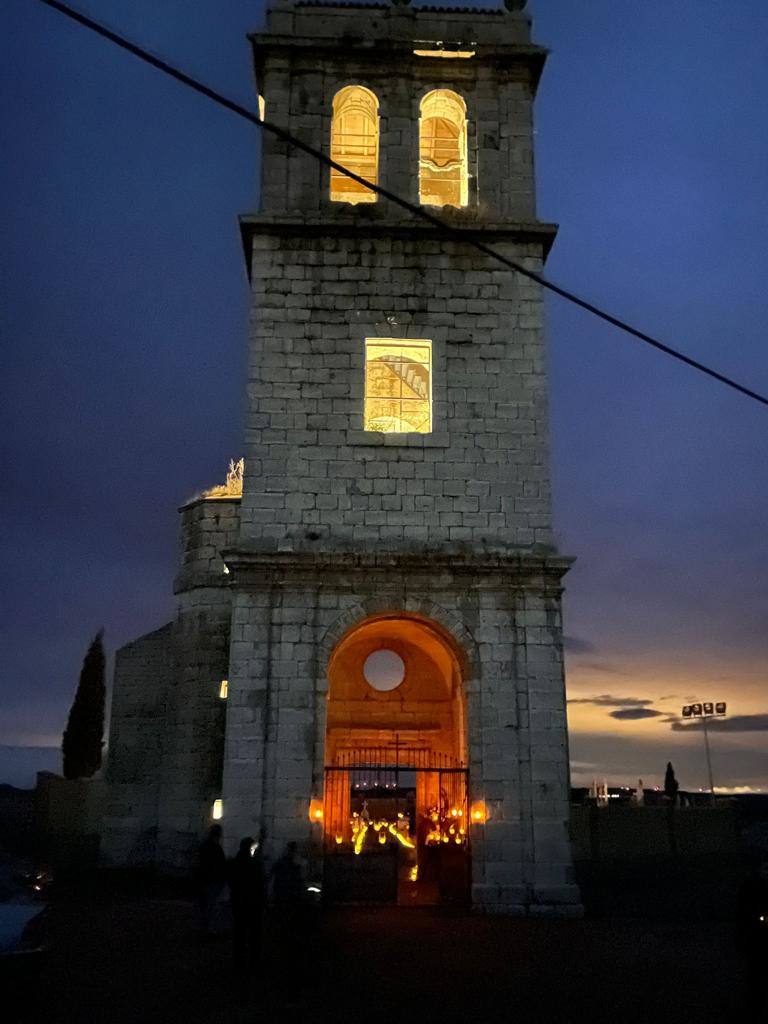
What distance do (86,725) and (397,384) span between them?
20303mm

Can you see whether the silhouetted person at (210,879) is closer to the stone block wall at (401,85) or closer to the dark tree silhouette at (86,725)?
→ the stone block wall at (401,85)

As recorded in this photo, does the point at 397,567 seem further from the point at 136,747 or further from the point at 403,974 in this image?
the point at 136,747

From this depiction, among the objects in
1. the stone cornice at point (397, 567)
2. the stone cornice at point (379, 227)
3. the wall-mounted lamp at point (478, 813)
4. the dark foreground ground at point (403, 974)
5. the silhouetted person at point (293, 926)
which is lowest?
the dark foreground ground at point (403, 974)

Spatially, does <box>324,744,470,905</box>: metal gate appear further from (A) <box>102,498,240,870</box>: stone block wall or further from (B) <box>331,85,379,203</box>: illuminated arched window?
(B) <box>331,85,379,203</box>: illuminated arched window

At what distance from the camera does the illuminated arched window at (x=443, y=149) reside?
1944 cm

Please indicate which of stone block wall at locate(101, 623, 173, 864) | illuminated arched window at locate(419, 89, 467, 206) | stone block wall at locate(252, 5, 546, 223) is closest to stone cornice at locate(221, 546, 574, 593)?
stone block wall at locate(101, 623, 173, 864)

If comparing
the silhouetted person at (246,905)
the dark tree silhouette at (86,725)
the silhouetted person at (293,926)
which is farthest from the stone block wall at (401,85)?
the dark tree silhouette at (86,725)

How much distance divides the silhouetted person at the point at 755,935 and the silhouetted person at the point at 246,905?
549 cm

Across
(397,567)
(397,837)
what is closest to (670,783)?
(397,837)

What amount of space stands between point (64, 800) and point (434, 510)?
53.0 feet

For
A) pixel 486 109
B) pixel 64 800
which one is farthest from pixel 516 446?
pixel 64 800

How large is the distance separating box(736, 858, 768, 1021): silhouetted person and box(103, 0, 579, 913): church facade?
248 inches

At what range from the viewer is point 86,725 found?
3206cm

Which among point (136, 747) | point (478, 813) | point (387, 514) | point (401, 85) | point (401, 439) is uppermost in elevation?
point (401, 85)
